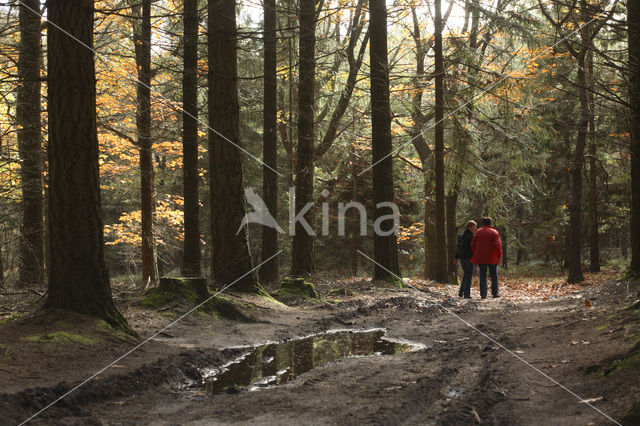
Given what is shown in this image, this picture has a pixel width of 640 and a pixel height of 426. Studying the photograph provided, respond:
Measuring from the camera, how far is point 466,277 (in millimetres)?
13469

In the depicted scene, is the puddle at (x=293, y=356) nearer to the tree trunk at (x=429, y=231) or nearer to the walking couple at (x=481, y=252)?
the walking couple at (x=481, y=252)

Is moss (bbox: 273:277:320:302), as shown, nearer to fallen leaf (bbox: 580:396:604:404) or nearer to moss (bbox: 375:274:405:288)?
moss (bbox: 375:274:405:288)

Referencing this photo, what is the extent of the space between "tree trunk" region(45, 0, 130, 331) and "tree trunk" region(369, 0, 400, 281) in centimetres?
849

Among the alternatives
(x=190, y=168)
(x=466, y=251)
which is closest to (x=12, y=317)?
(x=190, y=168)

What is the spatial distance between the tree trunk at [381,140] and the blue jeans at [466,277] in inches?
72.9

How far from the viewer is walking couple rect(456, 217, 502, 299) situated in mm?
13047

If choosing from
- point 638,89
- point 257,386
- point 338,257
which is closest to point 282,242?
point 338,257

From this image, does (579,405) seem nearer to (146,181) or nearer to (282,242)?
(146,181)

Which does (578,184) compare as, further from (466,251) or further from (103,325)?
(103,325)

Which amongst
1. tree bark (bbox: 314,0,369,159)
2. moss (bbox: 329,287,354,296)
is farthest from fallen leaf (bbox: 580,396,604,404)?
tree bark (bbox: 314,0,369,159)

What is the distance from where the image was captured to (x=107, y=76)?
16297 mm

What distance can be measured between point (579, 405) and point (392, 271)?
1040 centimetres

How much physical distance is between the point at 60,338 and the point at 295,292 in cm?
656

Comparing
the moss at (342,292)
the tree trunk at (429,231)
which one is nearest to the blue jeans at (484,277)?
the moss at (342,292)
